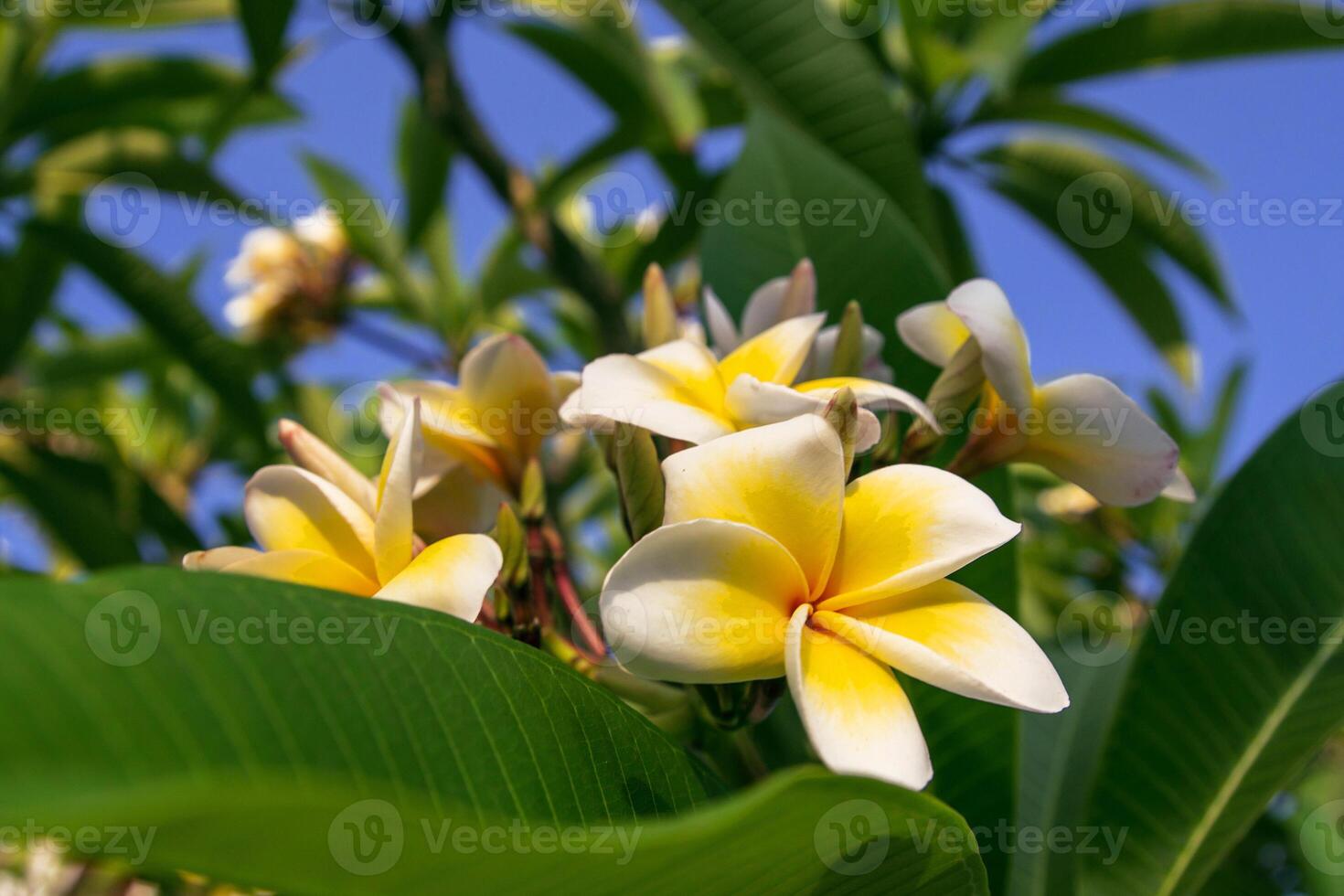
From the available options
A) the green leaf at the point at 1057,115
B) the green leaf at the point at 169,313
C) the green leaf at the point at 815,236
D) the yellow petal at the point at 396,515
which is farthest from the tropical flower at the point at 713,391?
the green leaf at the point at 169,313

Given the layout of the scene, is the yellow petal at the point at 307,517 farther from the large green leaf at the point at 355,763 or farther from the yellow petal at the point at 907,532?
the yellow petal at the point at 907,532

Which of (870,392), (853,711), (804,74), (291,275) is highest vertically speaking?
(804,74)

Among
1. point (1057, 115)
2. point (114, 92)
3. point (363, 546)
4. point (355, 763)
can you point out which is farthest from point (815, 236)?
point (114, 92)

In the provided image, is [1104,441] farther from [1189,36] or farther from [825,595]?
[1189,36]

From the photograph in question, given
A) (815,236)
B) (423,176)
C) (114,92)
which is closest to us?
(815,236)

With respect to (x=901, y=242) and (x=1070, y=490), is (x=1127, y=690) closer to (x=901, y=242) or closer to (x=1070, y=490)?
(x=901, y=242)
